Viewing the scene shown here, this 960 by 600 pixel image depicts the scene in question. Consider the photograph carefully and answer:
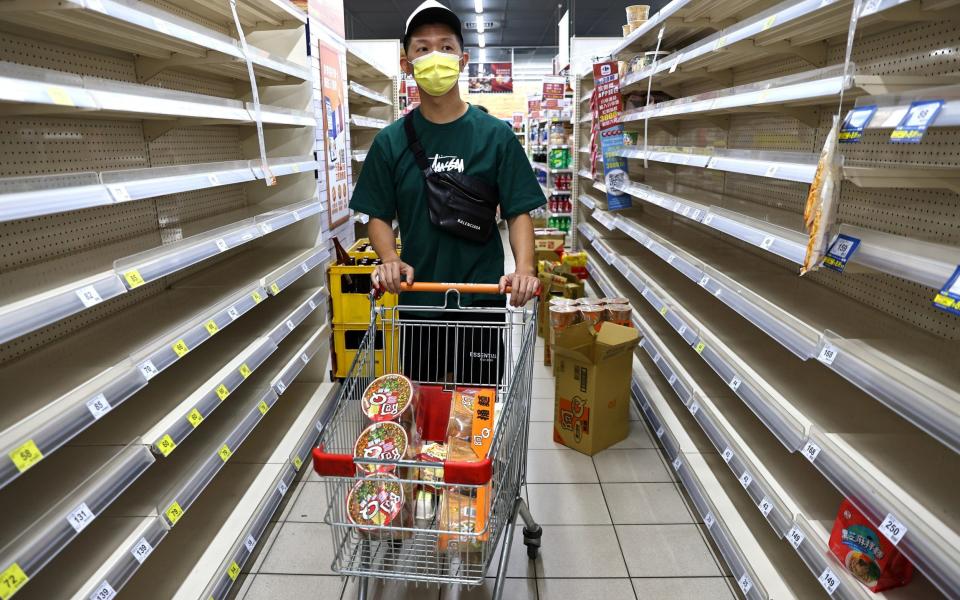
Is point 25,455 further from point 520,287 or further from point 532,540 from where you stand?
point 532,540

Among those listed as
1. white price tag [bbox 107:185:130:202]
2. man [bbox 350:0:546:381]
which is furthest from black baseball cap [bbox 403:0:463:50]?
white price tag [bbox 107:185:130:202]

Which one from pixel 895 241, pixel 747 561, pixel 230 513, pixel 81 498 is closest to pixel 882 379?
pixel 895 241

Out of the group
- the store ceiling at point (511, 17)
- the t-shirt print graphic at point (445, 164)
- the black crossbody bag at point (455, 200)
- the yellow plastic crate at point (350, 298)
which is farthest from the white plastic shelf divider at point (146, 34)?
the store ceiling at point (511, 17)

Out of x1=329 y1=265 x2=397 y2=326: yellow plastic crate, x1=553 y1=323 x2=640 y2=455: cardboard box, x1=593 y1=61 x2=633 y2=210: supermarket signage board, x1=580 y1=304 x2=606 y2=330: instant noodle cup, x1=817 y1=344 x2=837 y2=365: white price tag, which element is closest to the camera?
x1=817 y1=344 x2=837 y2=365: white price tag

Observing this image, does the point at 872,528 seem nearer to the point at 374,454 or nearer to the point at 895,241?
the point at 895,241

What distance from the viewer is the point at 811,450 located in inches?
71.5

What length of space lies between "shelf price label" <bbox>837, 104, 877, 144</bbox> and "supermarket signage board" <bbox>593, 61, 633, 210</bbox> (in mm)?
3032

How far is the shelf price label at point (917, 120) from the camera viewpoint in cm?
126

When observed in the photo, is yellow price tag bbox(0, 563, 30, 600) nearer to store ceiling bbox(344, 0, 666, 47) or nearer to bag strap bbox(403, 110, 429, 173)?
bag strap bbox(403, 110, 429, 173)

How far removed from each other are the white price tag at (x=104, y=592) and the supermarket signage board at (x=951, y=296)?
78.0 inches

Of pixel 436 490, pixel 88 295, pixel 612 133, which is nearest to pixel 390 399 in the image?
pixel 436 490

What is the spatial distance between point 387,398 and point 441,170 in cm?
84

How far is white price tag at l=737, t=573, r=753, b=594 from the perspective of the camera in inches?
82.6

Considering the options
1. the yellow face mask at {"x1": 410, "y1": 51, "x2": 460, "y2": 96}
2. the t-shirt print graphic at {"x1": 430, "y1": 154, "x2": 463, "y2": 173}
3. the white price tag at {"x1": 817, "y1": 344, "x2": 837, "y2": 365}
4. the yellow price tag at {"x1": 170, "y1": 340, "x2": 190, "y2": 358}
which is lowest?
the yellow price tag at {"x1": 170, "y1": 340, "x2": 190, "y2": 358}
